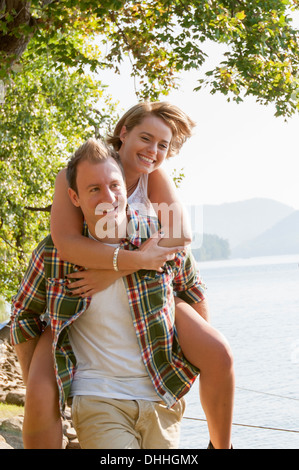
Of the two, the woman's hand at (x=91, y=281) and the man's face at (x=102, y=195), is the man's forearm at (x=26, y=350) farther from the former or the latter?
the man's face at (x=102, y=195)

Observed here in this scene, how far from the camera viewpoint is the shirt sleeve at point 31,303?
2.73m

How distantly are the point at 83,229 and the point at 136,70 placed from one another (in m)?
7.90

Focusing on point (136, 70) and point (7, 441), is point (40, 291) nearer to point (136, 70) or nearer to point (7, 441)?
point (7, 441)

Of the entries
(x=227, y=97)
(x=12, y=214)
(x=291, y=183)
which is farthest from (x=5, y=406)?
(x=291, y=183)

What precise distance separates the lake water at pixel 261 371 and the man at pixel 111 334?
3.76 m

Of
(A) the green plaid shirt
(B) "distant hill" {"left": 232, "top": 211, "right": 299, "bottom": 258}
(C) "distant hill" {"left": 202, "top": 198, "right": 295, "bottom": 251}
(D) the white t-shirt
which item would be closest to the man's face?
(A) the green plaid shirt

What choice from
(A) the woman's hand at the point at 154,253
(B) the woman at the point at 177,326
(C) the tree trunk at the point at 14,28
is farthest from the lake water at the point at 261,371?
(C) the tree trunk at the point at 14,28

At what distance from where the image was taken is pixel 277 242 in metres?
117

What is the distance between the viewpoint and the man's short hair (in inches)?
104

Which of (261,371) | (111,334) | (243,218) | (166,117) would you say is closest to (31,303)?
(111,334)

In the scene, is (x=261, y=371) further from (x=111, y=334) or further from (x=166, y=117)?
(x=111, y=334)

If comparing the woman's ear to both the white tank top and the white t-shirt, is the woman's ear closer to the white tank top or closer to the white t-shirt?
the white tank top

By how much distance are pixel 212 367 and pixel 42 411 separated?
652 millimetres

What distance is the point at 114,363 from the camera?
8.26 ft
